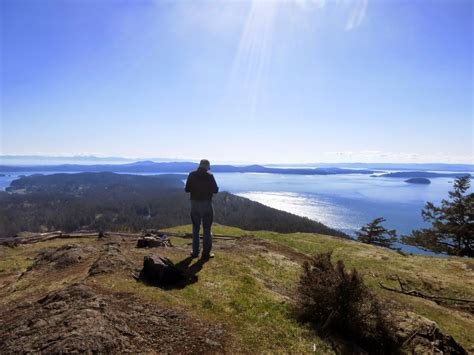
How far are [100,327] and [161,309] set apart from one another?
1.98 metres

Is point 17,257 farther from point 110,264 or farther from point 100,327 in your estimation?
point 100,327

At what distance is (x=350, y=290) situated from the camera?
858cm

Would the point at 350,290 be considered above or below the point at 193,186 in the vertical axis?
below

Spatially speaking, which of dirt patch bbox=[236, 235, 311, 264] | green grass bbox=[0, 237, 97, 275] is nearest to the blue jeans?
dirt patch bbox=[236, 235, 311, 264]

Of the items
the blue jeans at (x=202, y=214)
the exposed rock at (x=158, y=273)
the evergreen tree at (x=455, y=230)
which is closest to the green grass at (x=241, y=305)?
the exposed rock at (x=158, y=273)

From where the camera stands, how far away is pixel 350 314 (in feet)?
28.2

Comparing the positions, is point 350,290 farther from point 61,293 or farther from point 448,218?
point 448,218

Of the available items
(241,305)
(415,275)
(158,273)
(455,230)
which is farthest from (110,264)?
(455,230)

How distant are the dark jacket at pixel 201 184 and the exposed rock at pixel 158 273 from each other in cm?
367

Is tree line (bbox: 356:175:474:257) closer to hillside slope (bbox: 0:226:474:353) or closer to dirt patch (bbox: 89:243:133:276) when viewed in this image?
hillside slope (bbox: 0:226:474:353)

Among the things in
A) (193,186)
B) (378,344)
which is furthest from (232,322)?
(193,186)

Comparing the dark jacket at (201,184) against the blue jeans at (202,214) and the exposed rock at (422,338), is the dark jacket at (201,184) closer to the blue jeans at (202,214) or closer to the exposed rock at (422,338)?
the blue jeans at (202,214)

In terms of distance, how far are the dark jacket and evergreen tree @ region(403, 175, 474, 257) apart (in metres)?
40.1

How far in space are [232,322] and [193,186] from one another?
21.8 feet
